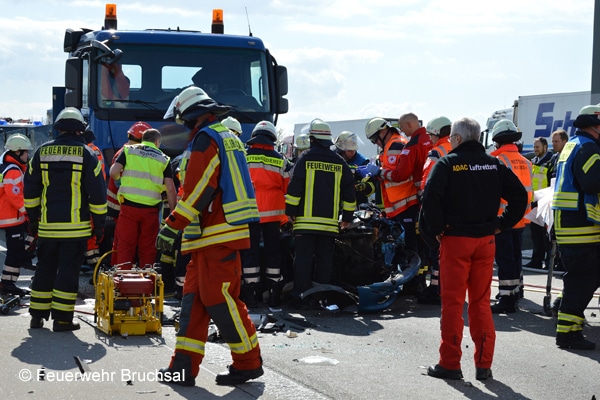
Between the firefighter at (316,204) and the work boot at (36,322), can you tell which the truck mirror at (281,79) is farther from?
the work boot at (36,322)

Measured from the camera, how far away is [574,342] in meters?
7.96

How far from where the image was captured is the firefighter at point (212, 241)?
6.46 meters

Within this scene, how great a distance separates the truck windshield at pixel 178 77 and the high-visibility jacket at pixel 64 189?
11.6ft

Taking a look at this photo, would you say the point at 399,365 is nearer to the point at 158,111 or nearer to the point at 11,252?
the point at 11,252

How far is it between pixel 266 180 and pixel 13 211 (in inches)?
115

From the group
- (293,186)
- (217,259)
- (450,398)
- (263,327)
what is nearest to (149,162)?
(293,186)

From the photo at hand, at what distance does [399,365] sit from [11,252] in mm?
5278

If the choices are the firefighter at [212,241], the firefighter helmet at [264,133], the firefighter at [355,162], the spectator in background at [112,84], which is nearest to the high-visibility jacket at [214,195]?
the firefighter at [212,241]

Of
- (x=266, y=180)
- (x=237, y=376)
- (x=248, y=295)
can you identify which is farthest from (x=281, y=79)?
(x=237, y=376)

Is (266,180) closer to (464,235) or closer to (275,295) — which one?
(275,295)

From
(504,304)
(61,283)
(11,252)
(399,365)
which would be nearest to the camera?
(399,365)

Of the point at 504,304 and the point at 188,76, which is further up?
the point at 188,76

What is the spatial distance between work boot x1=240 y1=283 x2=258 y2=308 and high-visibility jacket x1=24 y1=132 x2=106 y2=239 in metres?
2.04

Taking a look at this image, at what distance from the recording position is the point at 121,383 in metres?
6.45
